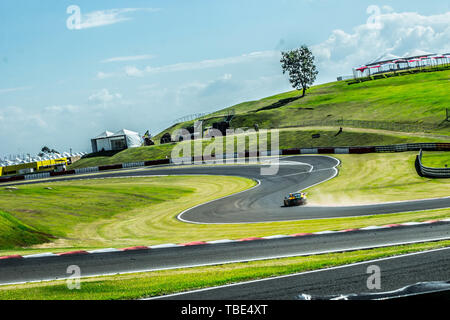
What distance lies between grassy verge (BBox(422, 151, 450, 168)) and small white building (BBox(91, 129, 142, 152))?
58.8 meters

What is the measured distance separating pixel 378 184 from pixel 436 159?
12.1 meters

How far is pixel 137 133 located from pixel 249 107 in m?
55.6

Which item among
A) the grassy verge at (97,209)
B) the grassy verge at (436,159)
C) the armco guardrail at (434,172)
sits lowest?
the grassy verge at (97,209)

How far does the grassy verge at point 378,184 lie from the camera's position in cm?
3064

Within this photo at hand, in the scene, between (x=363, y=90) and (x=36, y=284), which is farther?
(x=363, y=90)

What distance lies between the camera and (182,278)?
11680 millimetres

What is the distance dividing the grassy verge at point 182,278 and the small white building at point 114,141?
8001 centimetres

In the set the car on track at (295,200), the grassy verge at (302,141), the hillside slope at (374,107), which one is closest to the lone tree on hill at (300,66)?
the hillside slope at (374,107)

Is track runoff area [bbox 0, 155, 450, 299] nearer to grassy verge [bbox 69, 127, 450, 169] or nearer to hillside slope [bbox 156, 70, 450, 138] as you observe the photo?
grassy verge [bbox 69, 127, 450, 169]

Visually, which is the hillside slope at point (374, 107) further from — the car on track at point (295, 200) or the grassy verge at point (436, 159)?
the car on track at point (295, 200)

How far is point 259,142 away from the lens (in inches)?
3054
